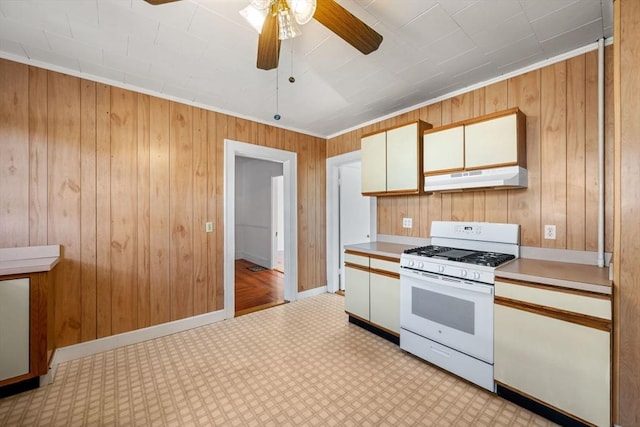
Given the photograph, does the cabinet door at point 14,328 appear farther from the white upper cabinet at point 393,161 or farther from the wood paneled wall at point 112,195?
the white upper cabinet at point 393,161

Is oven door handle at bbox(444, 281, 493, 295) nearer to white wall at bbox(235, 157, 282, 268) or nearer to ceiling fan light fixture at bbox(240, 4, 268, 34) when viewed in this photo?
ceiling fan light fixture at bbox(240, 4, 268, 34)

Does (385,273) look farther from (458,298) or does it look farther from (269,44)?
(269,44)

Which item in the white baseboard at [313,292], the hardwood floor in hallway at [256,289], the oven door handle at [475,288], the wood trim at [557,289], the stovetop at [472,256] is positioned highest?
the stovetop at [472,256]

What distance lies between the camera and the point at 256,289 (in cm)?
443

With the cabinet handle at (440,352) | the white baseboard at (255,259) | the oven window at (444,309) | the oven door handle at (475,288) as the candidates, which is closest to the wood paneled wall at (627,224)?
the oven door handle at (475,288)

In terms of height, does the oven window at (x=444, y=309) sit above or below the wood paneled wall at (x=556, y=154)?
below

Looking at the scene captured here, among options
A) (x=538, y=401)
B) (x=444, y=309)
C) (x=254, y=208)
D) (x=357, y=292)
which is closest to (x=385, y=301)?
(x=357, y=292)

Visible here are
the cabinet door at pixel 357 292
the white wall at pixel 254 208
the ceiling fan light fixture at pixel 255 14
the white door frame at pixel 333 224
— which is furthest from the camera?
the white wall at pixel 254 208

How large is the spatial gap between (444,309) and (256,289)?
3110 mm

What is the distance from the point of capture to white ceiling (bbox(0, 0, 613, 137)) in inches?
63.7

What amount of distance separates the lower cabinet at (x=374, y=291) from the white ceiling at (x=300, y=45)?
1749 mm

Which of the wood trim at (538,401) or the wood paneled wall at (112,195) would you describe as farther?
the wood paneled wall at (112,195)

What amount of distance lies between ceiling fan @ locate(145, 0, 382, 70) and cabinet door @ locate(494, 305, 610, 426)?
1921 mm

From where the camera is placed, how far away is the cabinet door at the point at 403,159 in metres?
2.72
